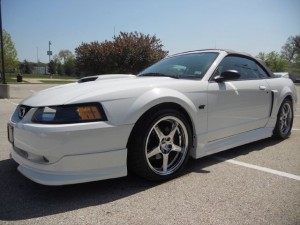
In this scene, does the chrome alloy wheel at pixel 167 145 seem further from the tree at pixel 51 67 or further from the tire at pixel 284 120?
the tree at pixel 51 67

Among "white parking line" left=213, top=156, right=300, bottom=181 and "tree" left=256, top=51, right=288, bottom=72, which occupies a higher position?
"tree" left=256, top=51, right=288, bottom=72

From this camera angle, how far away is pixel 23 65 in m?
80.8

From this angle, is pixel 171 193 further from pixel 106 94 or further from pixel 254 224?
pixel 106 94

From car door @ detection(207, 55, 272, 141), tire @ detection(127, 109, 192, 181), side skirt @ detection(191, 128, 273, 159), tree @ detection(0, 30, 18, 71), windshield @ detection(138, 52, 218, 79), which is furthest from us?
tree @ detection(0, 30, 18, 71)

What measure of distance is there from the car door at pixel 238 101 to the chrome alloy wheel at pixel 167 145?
1.34ft

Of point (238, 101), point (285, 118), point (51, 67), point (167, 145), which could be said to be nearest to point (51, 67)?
point (51, 67)

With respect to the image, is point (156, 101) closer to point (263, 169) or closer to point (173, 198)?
point (173, 198)

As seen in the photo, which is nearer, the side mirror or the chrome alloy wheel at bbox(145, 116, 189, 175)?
the chrome alloy wheel at bbox(145, 116, 189, 175)

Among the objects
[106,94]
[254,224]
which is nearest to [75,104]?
[106,94]

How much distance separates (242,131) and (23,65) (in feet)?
278

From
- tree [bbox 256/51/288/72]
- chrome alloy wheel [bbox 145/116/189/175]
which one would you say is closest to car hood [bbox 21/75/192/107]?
chrome alloy wheel [bbox 145/116/189/175]

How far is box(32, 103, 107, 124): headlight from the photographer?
263cm

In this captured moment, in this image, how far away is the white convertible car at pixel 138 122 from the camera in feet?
8.59

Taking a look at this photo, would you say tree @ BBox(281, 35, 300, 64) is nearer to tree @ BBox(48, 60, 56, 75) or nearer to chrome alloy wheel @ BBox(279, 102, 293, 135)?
tree @ BBox(48, 60, 56, 75)
